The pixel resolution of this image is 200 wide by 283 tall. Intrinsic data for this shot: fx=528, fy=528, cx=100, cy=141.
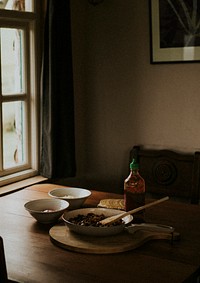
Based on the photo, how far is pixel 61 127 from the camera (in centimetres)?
336

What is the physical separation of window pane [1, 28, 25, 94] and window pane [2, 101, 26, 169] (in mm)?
105

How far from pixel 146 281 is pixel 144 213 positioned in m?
0.69

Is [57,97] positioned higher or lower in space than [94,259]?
higher

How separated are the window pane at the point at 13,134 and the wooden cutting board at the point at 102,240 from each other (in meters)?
1.22

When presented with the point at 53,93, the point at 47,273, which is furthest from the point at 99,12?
the point at 47,273

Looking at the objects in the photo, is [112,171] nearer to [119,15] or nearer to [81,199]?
[119,15]

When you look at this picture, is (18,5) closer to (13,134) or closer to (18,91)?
(18,91)

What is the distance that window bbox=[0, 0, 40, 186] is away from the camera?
3156mm

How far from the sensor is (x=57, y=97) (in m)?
3.31

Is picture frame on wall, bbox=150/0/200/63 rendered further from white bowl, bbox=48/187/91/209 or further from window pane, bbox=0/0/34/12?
white bowl, bbox=48/187/91/209

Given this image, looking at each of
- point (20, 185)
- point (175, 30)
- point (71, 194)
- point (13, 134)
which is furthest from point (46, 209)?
point (175, 30)

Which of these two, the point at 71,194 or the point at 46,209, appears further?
the point at 71,194

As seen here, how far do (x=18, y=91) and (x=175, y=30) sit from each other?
3.47 feet

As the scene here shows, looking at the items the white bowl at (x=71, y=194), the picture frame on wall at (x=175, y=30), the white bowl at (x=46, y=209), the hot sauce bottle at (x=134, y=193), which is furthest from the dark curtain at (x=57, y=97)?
the hot sauce bottle at (x=134, y=193)
